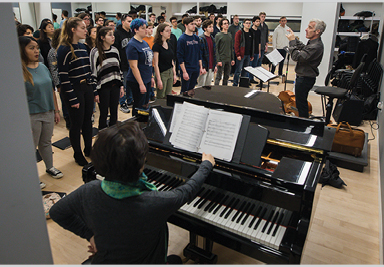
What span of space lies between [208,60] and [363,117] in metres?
3.11

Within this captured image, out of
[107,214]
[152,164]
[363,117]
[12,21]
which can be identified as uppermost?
[12,21]

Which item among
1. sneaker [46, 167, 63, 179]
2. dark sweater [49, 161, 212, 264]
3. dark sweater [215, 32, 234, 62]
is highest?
dark sweater [215, 32, 234, 62]

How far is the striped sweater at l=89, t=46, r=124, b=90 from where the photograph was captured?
3.69 meters

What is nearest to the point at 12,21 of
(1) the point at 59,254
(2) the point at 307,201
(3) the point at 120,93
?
(2) the point at 307,201

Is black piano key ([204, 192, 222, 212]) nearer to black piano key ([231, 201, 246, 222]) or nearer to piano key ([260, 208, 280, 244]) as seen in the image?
black piano key ([231, 201, 246, 222])

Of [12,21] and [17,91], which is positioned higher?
[12,21]

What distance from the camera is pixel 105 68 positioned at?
370 centimetres

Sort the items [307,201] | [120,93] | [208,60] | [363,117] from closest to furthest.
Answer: [307,201], [120,93], [363,117], [208,60]

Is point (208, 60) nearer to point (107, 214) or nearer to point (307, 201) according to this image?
point (307, 201)

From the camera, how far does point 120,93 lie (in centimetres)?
403

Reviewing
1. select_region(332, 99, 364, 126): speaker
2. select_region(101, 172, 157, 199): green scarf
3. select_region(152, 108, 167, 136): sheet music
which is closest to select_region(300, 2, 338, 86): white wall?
select_region(332, 99, 364, 126): speaker

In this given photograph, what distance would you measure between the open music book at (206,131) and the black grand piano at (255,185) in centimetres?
5

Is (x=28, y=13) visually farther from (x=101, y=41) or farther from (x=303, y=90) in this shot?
(x=303, y=90)

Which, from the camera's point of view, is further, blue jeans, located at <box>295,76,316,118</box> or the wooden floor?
blue jeans, located at <box>295,76,316,118</box>
